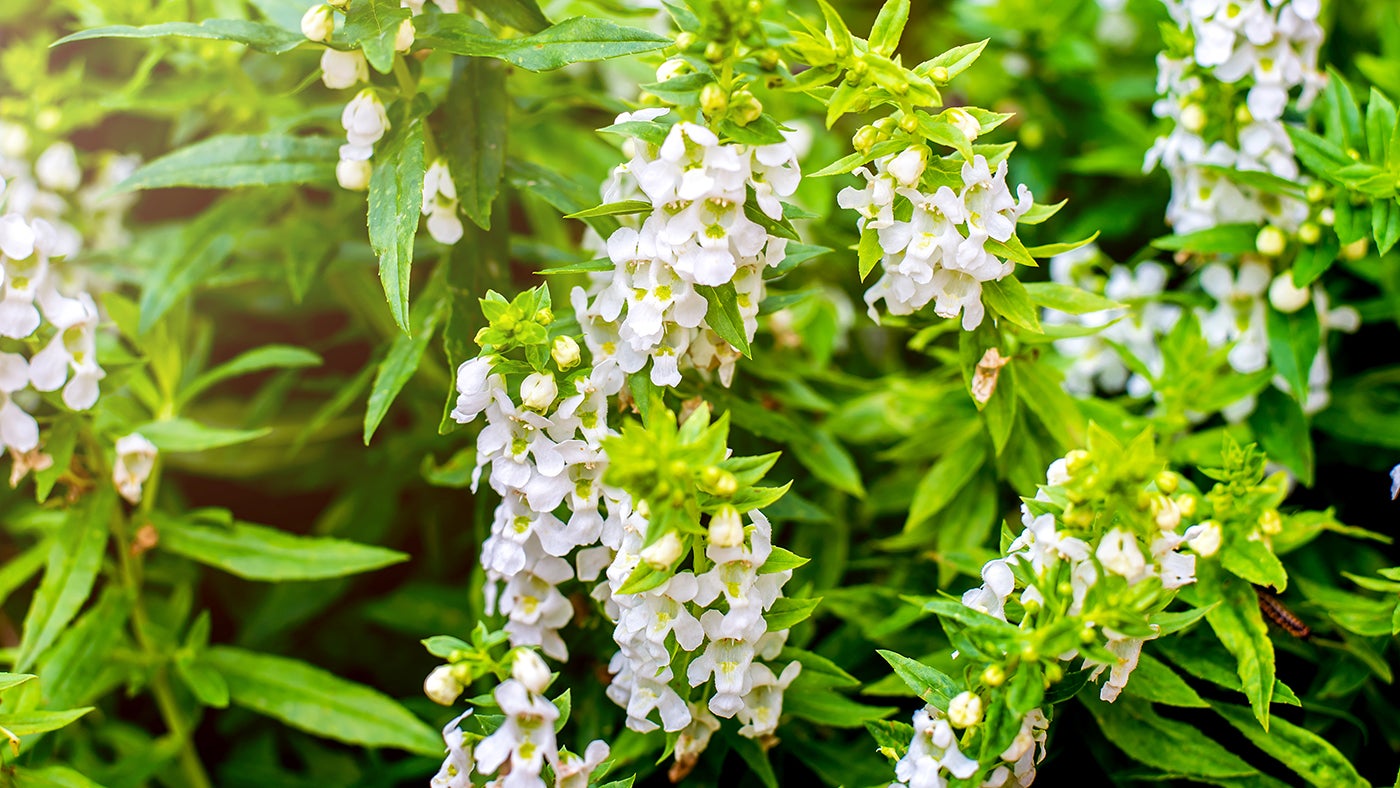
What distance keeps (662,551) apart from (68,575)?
3.34ft

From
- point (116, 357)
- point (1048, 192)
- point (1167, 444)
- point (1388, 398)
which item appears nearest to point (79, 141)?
point (116, 357)

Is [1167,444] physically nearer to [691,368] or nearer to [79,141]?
[691,368]

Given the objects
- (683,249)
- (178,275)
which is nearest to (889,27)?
(683,249)

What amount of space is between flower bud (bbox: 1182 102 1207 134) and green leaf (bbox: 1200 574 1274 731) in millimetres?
728

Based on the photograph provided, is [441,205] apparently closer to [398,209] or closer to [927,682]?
[398,209]

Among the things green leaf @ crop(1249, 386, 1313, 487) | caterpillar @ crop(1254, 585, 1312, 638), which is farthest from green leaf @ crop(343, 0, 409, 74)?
green leaf @ crop(1249, 386, 1313, 487)

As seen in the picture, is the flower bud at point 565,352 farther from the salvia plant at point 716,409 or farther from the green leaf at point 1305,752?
the green leaf at point 1305,752

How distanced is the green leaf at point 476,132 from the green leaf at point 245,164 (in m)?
0.23

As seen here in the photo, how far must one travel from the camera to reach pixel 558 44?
4.63 feet

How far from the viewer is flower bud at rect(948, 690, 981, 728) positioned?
48.3 inches

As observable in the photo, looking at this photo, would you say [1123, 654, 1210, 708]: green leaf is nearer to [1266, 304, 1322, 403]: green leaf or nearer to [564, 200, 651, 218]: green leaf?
[1266, 304, 1322, 403]: green leaf

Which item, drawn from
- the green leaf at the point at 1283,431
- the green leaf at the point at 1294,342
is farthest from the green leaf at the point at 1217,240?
the green leaf at the point at 1283,431

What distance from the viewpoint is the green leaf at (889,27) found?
1323mm

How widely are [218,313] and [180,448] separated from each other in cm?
100
